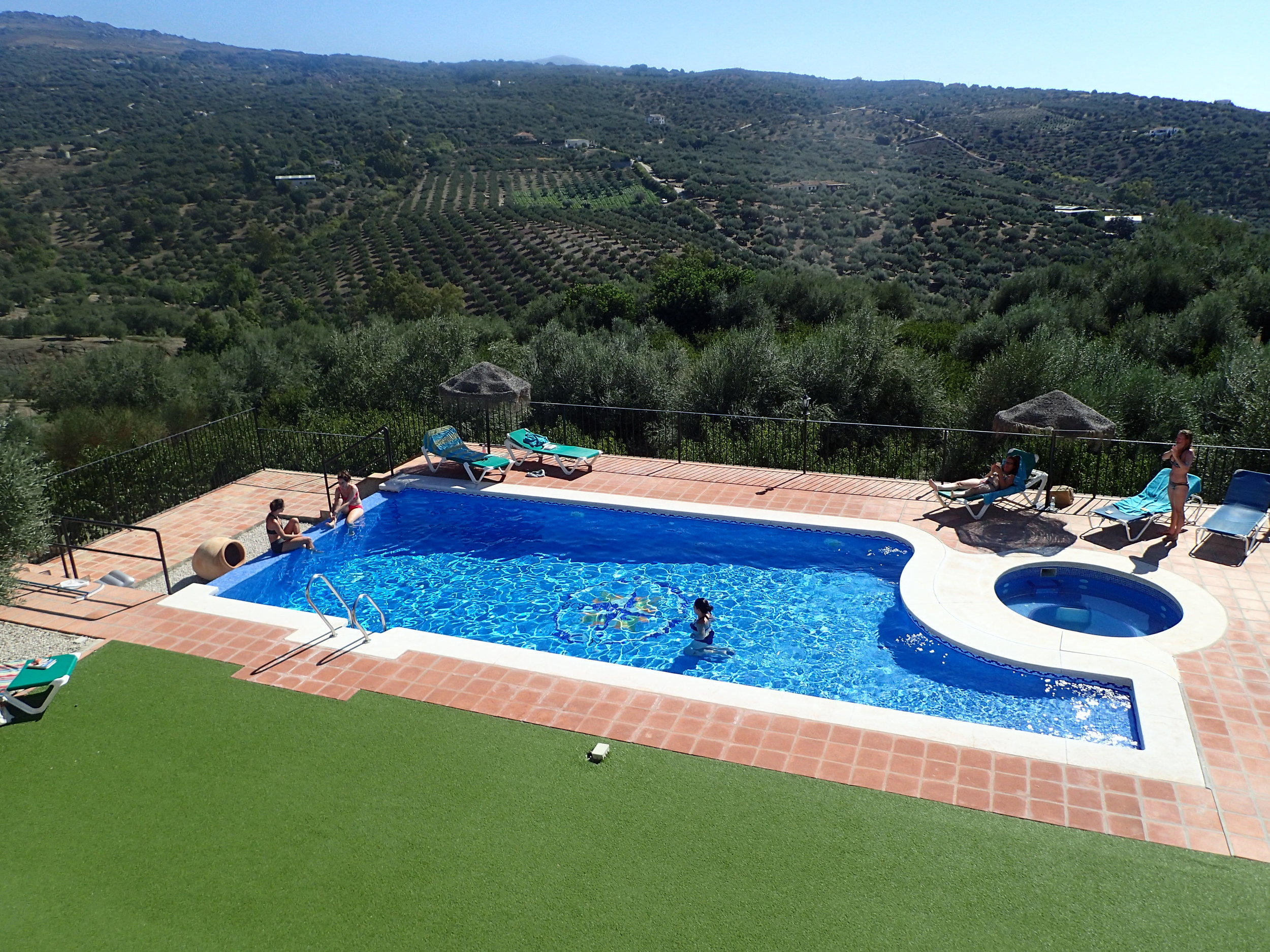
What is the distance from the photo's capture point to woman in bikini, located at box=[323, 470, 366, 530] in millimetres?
12352

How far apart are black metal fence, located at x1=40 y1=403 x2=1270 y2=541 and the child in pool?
175 inches

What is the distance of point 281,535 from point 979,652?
29.4 ft

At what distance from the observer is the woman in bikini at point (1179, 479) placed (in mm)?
10172

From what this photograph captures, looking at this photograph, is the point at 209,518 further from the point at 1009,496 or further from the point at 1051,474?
the point at 1051,474

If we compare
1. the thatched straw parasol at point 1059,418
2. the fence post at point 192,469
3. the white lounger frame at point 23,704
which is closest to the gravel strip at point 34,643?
the white lounger frame at point 23,704

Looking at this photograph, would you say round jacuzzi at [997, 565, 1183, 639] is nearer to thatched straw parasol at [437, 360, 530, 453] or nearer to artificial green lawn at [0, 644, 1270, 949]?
artificial green lawn at [0, 644, 1270, 949]

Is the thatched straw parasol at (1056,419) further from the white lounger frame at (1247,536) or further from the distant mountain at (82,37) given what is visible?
the distant mountain at (82,37)

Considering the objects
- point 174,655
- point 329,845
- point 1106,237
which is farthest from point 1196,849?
point 1106,237

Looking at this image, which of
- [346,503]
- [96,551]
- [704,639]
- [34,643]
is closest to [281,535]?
[346,503]

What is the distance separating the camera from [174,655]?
8250 millimetres

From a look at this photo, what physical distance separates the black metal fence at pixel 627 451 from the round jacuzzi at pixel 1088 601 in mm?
2234

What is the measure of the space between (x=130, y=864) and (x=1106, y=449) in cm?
1383

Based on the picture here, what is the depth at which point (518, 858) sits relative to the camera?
5480 mm

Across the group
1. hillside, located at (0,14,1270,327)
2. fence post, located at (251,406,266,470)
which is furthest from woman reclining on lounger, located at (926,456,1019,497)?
hillside, located at (0,14,1270,327)
